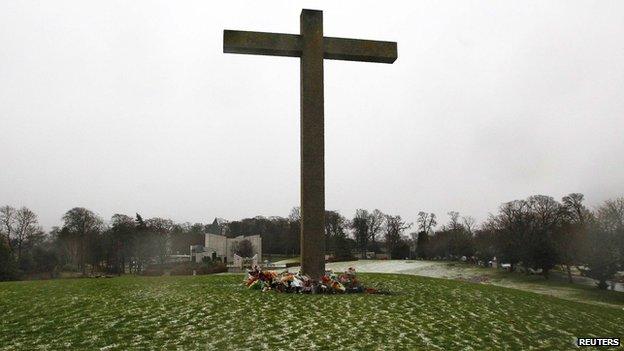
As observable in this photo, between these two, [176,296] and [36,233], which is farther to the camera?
[36,233]

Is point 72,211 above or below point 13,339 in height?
above

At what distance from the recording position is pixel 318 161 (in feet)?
49.1

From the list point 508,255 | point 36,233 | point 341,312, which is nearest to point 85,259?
point 36,233

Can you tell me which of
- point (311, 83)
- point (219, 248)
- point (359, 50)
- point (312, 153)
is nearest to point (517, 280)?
point (359, 50)

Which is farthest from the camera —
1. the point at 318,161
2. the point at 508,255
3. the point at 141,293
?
the point at 508,255

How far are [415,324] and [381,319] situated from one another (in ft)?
2.39

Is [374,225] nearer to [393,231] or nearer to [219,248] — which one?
[393,231]

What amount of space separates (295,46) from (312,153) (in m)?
3.75

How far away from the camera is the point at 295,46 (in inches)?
612

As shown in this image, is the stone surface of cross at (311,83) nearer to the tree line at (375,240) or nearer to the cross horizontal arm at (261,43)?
the cross horizontal arm at (261,43)

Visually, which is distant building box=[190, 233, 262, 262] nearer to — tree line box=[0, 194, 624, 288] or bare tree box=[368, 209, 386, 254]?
tree line box=[0, 194, 624, 288]

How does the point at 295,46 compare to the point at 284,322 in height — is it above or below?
above

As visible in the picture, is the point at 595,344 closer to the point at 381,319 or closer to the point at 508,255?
the point at 381,319

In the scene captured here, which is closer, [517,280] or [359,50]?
[359,50]
